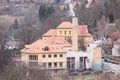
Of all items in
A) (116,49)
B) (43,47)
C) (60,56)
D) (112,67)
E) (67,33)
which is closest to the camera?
(60,56)

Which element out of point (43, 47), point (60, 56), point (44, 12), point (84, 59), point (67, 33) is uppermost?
point (44, 12)

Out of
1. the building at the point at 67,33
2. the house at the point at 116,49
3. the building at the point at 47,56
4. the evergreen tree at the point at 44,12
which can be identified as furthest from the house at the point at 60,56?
the evergreen tree at the point at 44,12

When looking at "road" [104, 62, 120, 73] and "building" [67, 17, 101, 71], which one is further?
"building" [67, 17, 101, 71]

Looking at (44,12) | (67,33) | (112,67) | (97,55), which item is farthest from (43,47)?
(44,12)

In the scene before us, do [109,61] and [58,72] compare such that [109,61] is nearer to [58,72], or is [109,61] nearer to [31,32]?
[58,72]

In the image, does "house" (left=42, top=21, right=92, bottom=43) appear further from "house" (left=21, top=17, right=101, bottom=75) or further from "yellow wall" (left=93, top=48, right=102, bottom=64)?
"yellow wall" (left=93, top=48, right=102, bottom=64)

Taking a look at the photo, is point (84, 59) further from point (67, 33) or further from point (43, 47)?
point (67, 33)

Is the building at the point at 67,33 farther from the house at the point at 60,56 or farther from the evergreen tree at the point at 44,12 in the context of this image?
the evergreen tree at the point at 44,12

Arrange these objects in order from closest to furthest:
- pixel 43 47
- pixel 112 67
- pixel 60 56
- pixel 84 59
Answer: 1. pixel 60 56
2. pixel 43 47
3. pixel 112 67
4. pixel 84 59

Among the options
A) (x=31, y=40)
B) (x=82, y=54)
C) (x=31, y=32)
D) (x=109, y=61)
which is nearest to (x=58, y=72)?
(x=82, y=54)

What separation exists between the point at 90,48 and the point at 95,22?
12247mm

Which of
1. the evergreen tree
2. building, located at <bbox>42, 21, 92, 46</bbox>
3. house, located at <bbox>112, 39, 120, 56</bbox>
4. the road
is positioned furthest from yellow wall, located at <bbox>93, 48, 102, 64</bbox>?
the evergreen tree

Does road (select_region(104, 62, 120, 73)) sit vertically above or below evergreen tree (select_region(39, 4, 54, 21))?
below

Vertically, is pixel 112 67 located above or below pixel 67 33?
below
